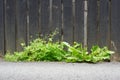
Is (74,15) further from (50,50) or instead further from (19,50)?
(19,50)

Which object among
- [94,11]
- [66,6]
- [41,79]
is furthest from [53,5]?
[41,79]

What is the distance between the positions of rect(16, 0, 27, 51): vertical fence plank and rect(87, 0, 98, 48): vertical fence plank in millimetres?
1161

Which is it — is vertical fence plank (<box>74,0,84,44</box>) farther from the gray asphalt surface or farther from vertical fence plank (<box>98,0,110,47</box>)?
the gray asphalt surface

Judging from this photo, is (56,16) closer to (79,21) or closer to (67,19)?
(67,19)

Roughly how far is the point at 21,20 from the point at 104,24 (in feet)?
4.87

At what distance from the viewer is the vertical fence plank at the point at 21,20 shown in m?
6.30

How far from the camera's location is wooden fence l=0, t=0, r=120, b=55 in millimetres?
6109

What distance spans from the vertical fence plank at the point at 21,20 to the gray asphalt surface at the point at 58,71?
1.14 m

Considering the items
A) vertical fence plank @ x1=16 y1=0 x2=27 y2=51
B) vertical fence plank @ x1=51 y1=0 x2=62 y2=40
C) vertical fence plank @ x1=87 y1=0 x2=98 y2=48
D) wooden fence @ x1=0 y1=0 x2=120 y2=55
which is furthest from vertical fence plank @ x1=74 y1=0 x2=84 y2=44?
vertical fence plank @ x1=16 y1=0 x2=27 y2=51

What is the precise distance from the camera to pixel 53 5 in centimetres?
622

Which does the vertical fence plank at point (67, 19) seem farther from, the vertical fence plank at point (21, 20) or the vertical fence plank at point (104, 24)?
the vertical fence plank at point (21, 20)

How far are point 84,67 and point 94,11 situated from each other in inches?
56.3

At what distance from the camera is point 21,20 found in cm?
632

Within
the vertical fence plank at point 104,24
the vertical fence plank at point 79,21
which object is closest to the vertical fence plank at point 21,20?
the vertical fence plank at point 79,21
